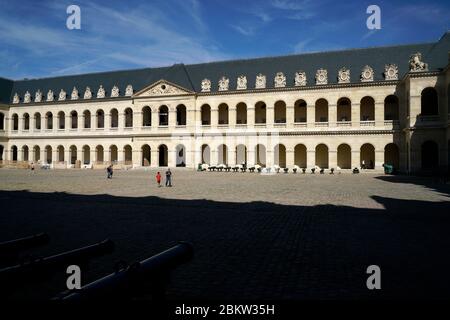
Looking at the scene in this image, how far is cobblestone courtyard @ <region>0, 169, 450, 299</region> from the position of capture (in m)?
5.38

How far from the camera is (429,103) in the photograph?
39.0 metres

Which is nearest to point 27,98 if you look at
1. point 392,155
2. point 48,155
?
point 48,155

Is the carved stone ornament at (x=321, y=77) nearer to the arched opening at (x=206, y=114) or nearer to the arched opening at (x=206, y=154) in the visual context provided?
A: the arched opening at (x=206, y=114)

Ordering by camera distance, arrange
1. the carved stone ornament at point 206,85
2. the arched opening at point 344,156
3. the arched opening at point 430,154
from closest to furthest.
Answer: the arched opening at point 430,154 < the arched opening at point 344,156 < the carved stone ornament at point 206,85

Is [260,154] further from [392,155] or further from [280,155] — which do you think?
[392,155]

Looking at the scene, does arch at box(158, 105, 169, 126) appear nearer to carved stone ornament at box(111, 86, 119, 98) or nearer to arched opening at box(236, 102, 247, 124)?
carved stone ornament at box(111, 86, 119, 98)

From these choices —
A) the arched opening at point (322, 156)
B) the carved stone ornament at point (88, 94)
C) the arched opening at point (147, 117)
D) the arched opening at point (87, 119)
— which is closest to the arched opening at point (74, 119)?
the arched opening at point (87, 119)

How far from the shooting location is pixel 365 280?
220 inches

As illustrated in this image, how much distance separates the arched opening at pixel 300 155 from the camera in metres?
46.8

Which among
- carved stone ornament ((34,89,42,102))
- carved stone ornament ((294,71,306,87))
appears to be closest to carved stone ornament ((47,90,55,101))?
carved stone ornament ((34,89,42,102))

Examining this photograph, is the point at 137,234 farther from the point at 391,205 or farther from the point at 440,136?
the point at 440,136

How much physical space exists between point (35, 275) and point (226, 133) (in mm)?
44571

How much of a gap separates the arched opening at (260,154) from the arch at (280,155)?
5.17ft

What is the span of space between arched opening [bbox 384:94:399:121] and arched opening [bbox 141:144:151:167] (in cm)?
3269
